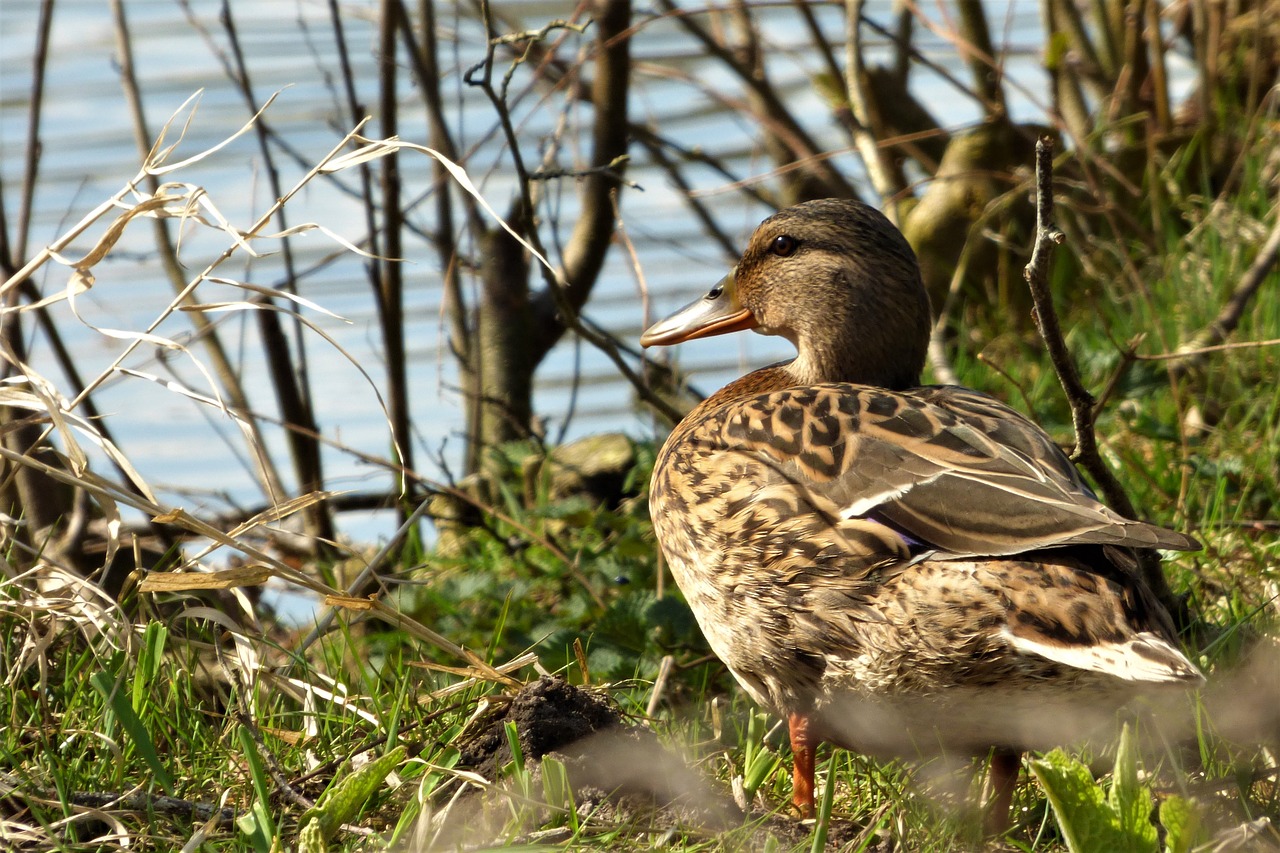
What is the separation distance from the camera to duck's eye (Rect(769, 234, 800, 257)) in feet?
15.0

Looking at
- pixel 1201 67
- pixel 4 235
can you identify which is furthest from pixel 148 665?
pixel 1201 67

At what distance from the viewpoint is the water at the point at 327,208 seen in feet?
27.6

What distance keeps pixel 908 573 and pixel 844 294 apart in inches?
55.5

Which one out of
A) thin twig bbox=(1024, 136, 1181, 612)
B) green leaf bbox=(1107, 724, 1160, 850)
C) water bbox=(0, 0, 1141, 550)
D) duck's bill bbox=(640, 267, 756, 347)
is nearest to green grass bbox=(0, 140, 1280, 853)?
green leaf bbox=(1107, 724, 1160, 850)

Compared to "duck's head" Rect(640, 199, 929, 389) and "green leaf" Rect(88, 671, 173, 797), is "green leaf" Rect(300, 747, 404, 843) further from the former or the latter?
"duck's head" Rect(640, 199, 929, 389)

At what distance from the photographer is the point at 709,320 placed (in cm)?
482

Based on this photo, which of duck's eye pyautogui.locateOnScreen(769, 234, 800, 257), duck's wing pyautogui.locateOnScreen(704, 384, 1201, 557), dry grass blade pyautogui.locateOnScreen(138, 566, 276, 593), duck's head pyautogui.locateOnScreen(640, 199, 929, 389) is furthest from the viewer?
duck's eye pyautogui.locateOnScreen(769, 234, 800, 257)

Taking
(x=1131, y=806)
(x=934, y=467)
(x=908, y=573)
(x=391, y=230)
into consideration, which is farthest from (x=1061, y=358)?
(x=391, y=230)

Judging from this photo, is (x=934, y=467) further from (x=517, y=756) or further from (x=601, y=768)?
(x=517, y=756)

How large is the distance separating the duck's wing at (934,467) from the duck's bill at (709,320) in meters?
0.90

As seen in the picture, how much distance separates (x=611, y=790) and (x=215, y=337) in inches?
155

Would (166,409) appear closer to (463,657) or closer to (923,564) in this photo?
(463,657)

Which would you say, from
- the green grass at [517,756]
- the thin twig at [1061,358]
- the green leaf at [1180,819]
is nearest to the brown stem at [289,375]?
the green grass at [517,756]

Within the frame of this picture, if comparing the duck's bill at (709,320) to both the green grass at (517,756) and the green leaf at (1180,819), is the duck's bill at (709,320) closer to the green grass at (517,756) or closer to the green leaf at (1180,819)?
the green grass at (517,756)
